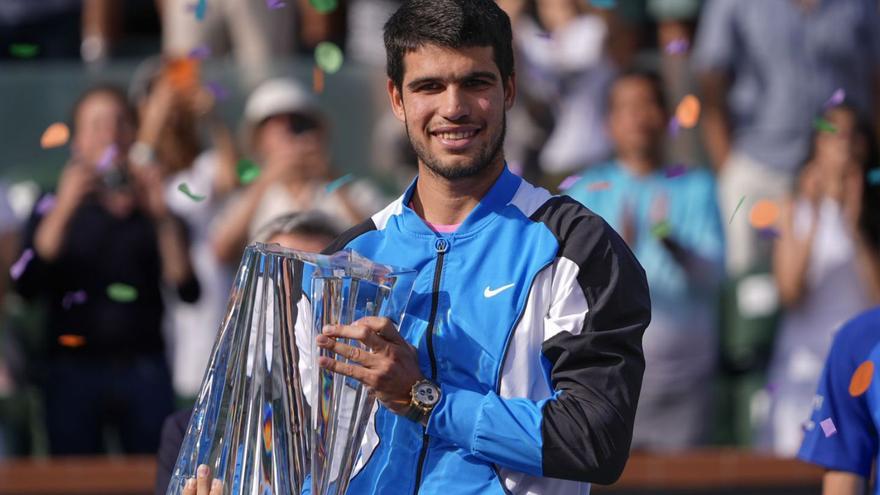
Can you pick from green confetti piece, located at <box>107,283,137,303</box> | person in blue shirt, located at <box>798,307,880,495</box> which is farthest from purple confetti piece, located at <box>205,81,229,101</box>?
person in blue shirt, located at <box>798,307,880,495</box>

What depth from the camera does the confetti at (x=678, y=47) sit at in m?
6.34

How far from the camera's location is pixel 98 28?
7336 mm

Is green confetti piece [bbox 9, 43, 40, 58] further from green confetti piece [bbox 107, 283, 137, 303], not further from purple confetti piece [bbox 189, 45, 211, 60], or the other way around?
green confetti piece [bbox 107, 283, 137, 303]

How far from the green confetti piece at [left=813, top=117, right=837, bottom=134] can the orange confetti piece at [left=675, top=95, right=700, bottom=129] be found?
0.48 metres

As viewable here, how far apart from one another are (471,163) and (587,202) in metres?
3.29

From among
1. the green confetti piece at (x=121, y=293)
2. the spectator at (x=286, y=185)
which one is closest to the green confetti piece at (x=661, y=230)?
Answer: the spectator at (x=286, y=185)

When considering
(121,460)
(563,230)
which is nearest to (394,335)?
(563,230)

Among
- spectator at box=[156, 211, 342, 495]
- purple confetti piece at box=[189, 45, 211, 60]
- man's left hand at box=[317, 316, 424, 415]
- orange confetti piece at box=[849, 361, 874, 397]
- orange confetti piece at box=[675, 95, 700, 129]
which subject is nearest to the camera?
man's left hand at box=[317, 316, 424, 415]

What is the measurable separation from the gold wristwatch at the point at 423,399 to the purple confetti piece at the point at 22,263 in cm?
372

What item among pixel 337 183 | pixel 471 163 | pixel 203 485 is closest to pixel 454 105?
pixel 471 163

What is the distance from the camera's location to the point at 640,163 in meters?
6.23

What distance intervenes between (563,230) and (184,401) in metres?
3.66

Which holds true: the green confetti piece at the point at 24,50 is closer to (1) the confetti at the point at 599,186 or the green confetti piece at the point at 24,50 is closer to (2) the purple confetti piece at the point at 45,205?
(2) the purple confetti piece at the point at 45,205

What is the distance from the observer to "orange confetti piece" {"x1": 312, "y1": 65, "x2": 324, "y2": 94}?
6.59m
